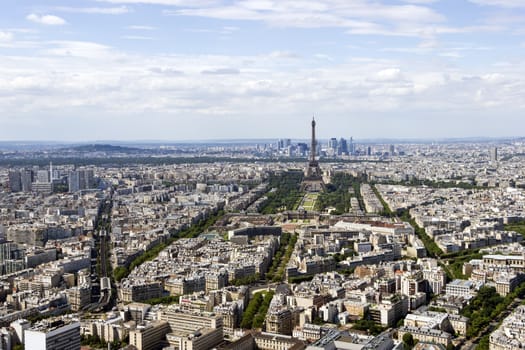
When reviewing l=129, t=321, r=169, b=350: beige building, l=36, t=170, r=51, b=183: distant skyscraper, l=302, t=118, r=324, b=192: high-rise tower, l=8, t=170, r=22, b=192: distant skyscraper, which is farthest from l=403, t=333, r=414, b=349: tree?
l=36, t=170, r=51, b=183: distant skyscraper

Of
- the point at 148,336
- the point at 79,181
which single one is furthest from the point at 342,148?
the point at 148,336

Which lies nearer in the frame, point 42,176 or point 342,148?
point 42,176

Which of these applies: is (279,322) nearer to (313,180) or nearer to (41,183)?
(313,180)

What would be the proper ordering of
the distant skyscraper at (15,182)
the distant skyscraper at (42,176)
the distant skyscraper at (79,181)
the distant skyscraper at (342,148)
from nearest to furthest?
1. the distant skyscraper at (15,182)
2. the distant skyscraper at (79,181)
3. the distant skyscraper at (42,176)
4. the distant skyscraper at (342,148)

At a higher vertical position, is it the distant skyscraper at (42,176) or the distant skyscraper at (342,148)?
the distant skyscraper at (342,148)

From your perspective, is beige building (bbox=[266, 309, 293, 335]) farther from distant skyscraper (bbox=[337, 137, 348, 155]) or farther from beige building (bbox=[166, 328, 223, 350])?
distant skyscraper (bbox=[337, 137, 348, 155])

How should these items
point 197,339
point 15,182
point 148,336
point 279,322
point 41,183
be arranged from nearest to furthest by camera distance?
1. point 197,339
2. point 148,336
3. point 279,322
4. point 15,182
5. point 41,183

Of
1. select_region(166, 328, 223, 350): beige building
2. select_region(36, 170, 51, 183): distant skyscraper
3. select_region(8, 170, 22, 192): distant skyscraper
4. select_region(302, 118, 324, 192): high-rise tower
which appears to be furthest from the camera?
select_region(36, 170, 51, 183): distant skyscraper

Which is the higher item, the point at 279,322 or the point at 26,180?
the point at 26,180

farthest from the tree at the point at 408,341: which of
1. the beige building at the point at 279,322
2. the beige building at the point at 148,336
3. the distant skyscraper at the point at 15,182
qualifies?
the distant skyscraper at the point at 15,182

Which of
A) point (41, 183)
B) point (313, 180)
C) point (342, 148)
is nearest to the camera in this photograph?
point (41, 183)

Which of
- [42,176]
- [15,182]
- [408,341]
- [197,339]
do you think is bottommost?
[408,341]

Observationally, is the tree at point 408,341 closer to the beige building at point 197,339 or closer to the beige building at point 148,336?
the beige building at point 197,339
